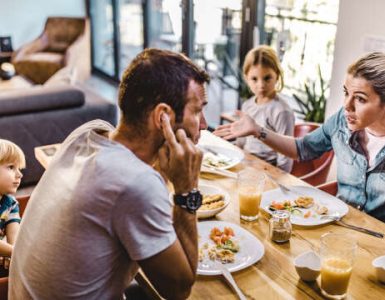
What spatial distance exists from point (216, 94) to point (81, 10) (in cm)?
309

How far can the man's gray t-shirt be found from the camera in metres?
1.09

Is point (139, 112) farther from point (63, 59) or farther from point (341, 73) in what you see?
point (63, 59)

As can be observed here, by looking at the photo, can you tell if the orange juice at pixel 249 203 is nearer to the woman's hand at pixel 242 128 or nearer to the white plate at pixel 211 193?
the white plate at pixel 211 193

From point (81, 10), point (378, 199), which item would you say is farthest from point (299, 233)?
point (81, 10)

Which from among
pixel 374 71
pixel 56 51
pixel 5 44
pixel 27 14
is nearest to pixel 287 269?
pixel 374 71

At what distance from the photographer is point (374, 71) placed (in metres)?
1.80

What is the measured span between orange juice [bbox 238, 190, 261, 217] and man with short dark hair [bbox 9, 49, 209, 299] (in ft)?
1.40

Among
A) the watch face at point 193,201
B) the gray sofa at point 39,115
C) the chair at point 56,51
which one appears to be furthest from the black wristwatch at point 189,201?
the chair at point 56,51

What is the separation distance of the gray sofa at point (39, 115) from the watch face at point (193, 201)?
239 centimetres

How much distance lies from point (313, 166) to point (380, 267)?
147 cm

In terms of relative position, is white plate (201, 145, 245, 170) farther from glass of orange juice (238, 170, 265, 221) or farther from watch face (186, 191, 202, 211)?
watch face (186, 191, 202, 211)

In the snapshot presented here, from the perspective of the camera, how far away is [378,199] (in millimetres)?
1890

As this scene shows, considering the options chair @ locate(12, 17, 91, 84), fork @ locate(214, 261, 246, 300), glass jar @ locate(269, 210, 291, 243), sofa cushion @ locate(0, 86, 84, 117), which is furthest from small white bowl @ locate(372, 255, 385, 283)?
A: chair @ locate(12, 17, 91, 84)

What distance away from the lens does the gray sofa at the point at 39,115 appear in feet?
10.9
